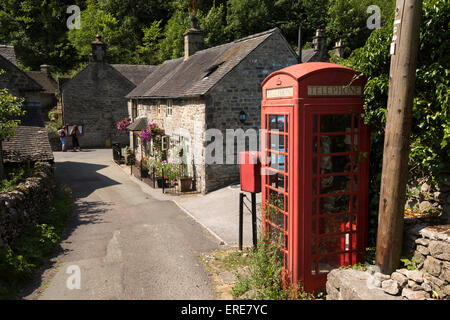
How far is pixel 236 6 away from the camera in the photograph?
41562 mm

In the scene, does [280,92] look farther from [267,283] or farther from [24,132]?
[24,132]

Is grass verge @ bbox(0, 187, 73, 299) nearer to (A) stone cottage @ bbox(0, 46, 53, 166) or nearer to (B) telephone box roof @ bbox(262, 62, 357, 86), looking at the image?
(A) stone cottage @ bbox(0, 46, 53, 166)

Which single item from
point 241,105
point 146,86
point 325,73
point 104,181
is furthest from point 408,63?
point 146,86

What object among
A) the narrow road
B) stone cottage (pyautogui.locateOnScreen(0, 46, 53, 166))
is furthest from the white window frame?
stone cottage (pyautogui.locateOnScreen(0, 46, 53, 166))

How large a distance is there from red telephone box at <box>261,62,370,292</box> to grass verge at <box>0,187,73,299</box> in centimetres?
517

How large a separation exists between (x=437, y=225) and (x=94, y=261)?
6.92m

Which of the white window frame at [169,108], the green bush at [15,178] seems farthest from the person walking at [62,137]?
the green bush at [15,178]

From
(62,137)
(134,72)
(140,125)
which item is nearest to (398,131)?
(140,125)

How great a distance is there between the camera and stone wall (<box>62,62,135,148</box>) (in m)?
32.2

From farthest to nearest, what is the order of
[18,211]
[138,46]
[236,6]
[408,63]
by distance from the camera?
1. [138,46]
2. [236,6]
3. [18,211]
4. [408,63]

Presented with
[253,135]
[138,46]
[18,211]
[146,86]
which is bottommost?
[18,211]

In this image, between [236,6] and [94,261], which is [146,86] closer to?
[94,261]

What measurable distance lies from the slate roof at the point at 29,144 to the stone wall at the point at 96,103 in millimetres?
15245

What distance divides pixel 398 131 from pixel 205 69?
13990 millimetres
